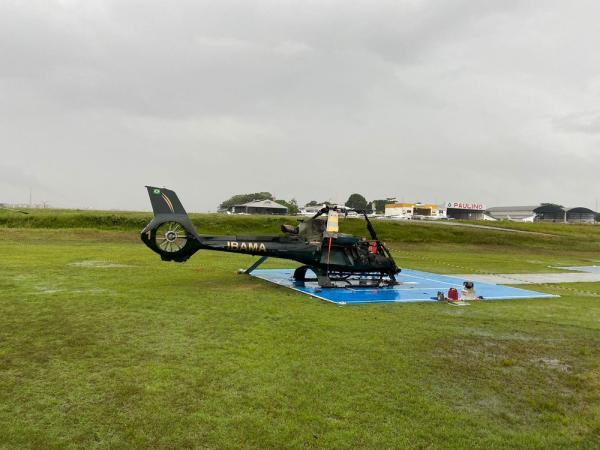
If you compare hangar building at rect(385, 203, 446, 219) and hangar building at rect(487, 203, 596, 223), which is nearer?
hangar building at rect(385, 203, 446, 219)

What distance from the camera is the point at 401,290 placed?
17.1m

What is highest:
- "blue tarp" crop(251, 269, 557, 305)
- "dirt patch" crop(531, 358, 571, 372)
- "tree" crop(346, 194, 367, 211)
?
"tree" crop(346, 194, 367, 211)

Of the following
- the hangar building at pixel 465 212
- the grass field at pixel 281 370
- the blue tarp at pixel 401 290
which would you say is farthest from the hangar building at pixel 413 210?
the grass field at pixel 281 370

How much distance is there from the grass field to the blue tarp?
109 cm

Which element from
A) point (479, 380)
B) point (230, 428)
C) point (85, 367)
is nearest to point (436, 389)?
point (479, 380)

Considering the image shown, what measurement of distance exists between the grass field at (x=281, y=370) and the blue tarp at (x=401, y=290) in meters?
1.09

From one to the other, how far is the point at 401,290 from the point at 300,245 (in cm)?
403

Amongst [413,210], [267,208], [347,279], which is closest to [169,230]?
[347,279]

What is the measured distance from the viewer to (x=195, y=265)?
22234mm

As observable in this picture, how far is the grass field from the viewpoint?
5582 millimetres

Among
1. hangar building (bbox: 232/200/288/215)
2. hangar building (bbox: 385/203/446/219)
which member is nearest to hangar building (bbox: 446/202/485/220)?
hangar building (bbox: 385/203/446/219)

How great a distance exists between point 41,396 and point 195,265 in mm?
16038

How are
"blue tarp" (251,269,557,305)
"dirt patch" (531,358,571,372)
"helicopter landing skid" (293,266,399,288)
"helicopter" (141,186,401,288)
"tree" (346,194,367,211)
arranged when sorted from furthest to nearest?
"tree" (346,194,367,211) < "helicopter landing skid" (293,266,399,288) < "helicopter" (141,186,401,288) < "blue tarp" (251,269,557,305) < "dirt patch" (531,358,571,372)

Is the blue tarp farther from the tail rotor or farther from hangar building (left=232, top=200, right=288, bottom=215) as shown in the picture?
hangar building (left=232, top=200, right=288, bottom=215)
